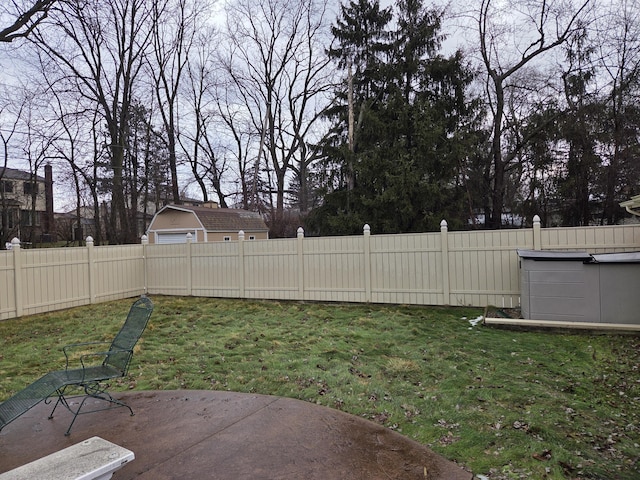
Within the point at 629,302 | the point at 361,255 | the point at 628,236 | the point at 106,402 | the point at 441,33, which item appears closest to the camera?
the point at 106,402

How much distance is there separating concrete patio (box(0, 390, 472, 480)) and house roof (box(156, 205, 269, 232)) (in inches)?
556

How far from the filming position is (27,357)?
5496 millimetres

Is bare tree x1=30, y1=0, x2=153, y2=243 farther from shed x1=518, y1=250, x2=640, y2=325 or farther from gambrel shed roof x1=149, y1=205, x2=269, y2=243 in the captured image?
shed x1=518, y1=250, x2=640, y2=325

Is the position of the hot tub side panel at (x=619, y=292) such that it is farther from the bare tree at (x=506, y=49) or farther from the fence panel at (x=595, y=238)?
the bare tree at (x=506, y=49)

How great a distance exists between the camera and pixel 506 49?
16203mm

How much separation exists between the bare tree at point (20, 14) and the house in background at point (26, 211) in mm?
7621

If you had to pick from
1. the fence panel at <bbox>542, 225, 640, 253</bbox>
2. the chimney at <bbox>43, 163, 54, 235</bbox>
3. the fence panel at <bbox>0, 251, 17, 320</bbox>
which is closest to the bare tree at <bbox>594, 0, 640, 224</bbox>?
the fence panel at <bbox>542, 225, 640, 253</bbox>

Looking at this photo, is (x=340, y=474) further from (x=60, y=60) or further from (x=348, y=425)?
(x=60, y=60)

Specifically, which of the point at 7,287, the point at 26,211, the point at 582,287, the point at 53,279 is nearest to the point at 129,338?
the point at 7,287

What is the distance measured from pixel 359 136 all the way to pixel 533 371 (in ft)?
46.2

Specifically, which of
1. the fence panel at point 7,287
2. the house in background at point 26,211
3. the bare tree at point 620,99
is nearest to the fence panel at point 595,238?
the bare tree at point 620,99

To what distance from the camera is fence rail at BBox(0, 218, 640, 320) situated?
25.1ft

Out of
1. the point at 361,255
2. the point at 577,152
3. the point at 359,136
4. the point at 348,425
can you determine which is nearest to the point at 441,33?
the point at 359,136

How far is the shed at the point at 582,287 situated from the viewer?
5.86m
